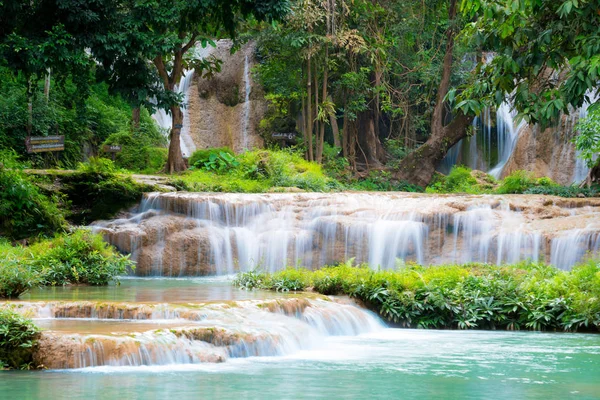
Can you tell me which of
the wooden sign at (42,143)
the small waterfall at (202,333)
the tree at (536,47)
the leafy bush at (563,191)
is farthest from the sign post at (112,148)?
the tree at (536,47)

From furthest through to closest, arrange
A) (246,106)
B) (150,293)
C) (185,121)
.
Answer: (246,106), (185,121), (150,293)

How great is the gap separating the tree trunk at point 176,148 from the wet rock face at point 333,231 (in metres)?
5.38

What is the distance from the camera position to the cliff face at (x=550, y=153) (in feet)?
93.2

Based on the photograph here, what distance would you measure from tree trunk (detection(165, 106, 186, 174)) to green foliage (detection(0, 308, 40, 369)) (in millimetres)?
15821

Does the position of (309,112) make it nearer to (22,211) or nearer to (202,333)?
(22,211)

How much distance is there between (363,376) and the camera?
7.91 meters

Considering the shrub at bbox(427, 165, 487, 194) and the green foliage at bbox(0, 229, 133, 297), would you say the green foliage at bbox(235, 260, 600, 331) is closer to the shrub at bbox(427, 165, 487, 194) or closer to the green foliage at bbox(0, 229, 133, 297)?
the green foliage at bbox(0, 229, 133, 297)

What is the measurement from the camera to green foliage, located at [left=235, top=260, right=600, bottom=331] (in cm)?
1137

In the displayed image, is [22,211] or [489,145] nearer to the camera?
[22,211]

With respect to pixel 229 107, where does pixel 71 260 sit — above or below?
below

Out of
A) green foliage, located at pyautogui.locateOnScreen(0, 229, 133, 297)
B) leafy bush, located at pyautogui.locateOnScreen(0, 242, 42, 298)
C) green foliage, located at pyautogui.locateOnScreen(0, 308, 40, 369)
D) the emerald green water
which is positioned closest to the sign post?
green foliage, located at pyautogui.locateOnScreen(0, 229, 133, 297)

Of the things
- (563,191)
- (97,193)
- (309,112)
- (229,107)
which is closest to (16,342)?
(97,193)

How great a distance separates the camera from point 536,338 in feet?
35.2

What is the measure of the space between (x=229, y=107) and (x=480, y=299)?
888 inches
